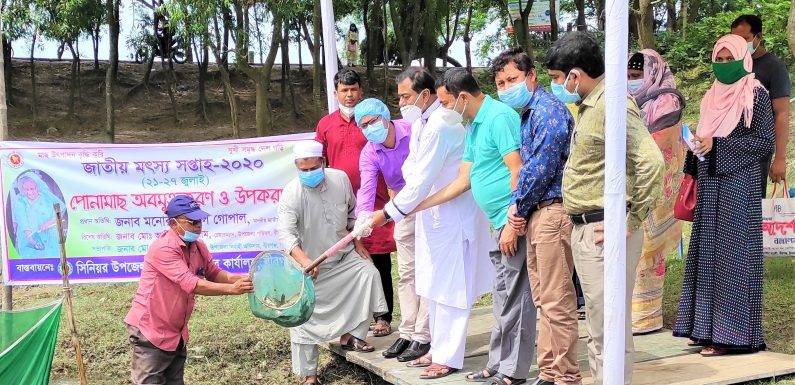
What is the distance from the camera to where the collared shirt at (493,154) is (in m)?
4.16

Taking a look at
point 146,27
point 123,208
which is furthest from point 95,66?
point 123,208

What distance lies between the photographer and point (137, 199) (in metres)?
6.37

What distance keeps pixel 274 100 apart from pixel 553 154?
21966 mm

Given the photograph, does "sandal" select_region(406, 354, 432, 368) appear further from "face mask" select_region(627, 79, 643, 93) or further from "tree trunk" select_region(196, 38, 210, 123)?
"tree trunk" select_region(196, 38, 210, 123)

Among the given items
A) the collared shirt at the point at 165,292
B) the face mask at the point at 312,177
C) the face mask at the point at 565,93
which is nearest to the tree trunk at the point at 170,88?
the face mask at the point at 312,177

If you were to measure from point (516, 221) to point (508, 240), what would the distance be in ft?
0.51

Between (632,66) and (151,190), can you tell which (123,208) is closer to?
(151,190)

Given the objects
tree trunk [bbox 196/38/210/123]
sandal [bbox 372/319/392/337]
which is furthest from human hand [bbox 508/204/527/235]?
tree trunk [bbox 196/38/210/123]

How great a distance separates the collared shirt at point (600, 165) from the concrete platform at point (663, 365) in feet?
3.71

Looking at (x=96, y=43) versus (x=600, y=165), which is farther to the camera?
(x=96, y=43)

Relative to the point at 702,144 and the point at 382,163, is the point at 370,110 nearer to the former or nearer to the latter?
the point at 382,163

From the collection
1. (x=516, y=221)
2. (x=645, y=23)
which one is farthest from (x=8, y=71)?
(x=516, y=221)

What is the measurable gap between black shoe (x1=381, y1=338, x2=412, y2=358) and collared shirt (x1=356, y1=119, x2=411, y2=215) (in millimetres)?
829

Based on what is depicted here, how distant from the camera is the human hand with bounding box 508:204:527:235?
4031 millimetres
